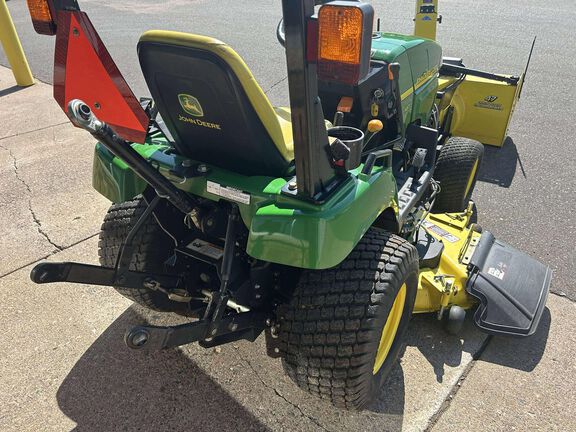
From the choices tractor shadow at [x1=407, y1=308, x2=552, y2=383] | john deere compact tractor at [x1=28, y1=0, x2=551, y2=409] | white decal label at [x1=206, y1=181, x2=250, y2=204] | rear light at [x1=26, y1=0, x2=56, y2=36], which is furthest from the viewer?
tractor shadow at [x1=407, y1=308, x2=552, y2=383]

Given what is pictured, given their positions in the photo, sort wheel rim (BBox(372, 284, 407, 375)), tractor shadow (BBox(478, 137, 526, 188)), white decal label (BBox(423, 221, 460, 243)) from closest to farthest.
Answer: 1. wheel rim (BBox(372, 284, 407, 375))
2. white decal label (BBox(423, 221, 460, 243))
3. tractor shadow (BBox(478, 137, 526, 188))

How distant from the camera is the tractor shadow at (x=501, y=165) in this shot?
3.78 meters

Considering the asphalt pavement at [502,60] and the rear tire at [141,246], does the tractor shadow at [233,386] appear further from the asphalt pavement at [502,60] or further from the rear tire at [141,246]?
the asphalt pavement at [502,60]

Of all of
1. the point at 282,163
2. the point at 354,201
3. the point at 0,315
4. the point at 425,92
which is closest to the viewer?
the point at 354,201

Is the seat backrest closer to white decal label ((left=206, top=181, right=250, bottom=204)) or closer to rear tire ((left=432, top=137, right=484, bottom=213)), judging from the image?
white decal label ((left=206, top=181, right=250, bottom=204))

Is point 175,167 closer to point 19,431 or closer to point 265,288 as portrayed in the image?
point 265,288

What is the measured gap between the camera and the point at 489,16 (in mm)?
9633

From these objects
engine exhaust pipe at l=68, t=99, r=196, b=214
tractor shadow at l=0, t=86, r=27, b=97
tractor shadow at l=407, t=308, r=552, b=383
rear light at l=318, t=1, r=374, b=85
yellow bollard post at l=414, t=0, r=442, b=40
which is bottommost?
tractor shadow at l=0, t=86, r=27, b=97

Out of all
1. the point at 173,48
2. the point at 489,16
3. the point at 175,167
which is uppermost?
the point at 173,48

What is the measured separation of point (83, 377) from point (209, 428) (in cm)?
62

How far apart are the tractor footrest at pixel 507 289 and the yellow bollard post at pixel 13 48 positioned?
18.8 feet

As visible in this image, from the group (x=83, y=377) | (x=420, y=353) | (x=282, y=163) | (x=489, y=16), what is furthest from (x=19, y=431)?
(x=489, y=16)

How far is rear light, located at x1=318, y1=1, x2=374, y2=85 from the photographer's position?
114 centimetres

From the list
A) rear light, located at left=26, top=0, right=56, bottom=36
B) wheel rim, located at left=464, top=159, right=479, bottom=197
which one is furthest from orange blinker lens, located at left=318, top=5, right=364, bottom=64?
wheel rim, located at left=464, top=159, right=479, bottom=197
